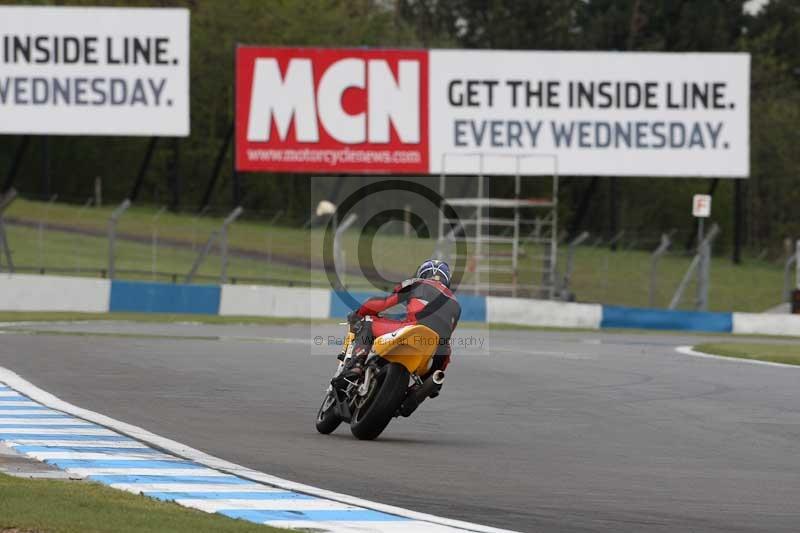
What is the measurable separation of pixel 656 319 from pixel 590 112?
8.58m

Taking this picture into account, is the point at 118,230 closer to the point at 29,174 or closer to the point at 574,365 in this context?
the point at 574,365

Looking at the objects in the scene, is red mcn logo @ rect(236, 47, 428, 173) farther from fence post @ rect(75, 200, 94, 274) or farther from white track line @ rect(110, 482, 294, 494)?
white track line @ rect(110, 482, 294, 494)

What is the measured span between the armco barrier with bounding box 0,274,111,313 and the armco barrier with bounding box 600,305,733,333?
413 inches

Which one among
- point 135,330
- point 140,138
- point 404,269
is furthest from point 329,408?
point 140,138

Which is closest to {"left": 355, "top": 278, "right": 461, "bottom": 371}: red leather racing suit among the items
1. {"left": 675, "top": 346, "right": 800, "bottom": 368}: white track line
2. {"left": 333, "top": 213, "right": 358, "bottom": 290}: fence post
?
{"left": 675, "top": 346, "right": 800, "bottom": 368}: white track line

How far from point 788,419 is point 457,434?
338 cm

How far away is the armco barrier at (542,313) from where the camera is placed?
115 ft

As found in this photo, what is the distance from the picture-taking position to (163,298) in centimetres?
3312

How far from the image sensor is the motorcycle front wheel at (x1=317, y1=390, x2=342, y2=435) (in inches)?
486

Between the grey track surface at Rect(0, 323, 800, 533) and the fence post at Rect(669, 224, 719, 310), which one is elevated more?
the fence post at Rect(669, 224, 719, 310)

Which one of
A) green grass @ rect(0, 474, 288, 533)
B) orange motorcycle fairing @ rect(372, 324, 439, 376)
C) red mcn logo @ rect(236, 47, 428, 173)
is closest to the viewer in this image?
green grass @ rect(0, 474, 288, 533)

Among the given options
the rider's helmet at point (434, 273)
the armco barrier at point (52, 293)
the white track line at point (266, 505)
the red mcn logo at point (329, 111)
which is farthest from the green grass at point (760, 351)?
the red mcn logo at point (329, 111)

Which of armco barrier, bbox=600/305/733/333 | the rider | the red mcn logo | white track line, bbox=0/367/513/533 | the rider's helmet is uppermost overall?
the red mcn logo

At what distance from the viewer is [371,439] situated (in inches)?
479
